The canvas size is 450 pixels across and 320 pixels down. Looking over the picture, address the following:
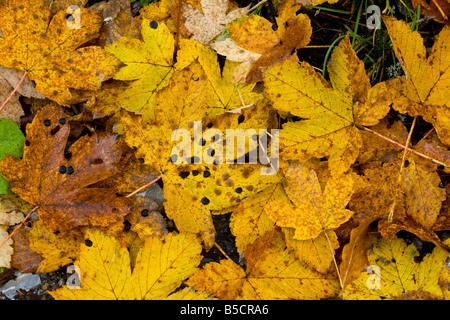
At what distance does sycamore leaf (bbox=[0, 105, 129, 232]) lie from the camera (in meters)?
1.32

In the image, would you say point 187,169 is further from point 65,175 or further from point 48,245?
point 48,245

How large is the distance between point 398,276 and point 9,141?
58.2 inches

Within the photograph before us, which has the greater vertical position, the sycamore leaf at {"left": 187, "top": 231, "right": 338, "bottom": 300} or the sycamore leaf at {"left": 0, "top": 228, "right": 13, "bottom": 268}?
the sycamore leaf at {"left": 0, "top": 228, "right": 13, "bottom": 268}

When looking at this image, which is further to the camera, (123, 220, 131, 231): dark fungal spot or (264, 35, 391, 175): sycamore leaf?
(123, 220, 131, 231): dark fungal spot

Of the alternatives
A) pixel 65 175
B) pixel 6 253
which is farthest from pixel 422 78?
pixel 6 253

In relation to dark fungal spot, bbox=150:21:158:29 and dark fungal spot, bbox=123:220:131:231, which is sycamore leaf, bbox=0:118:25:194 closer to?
dark fungal spot, bbox=123:220:131:231

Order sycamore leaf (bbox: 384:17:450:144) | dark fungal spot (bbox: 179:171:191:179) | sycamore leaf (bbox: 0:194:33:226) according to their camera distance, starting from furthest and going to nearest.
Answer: sycamore leaf (bbox: 0:194:33:226) → dark fungal spot (bbox: 179:171:191:179) → sycamore leaf (bbox: 384:17:450:144)

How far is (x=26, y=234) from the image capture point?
55.5 inches

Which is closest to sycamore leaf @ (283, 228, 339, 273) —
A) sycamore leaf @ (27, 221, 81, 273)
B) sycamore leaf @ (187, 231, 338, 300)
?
sycamore leaf @ (187, 231, 338, 300)

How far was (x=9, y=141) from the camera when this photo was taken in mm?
1379

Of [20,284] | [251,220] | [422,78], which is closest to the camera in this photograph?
[422,78]

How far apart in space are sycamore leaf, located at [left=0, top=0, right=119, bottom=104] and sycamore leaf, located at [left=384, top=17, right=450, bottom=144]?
0.98 metres

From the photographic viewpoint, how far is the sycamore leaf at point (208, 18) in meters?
1.41
